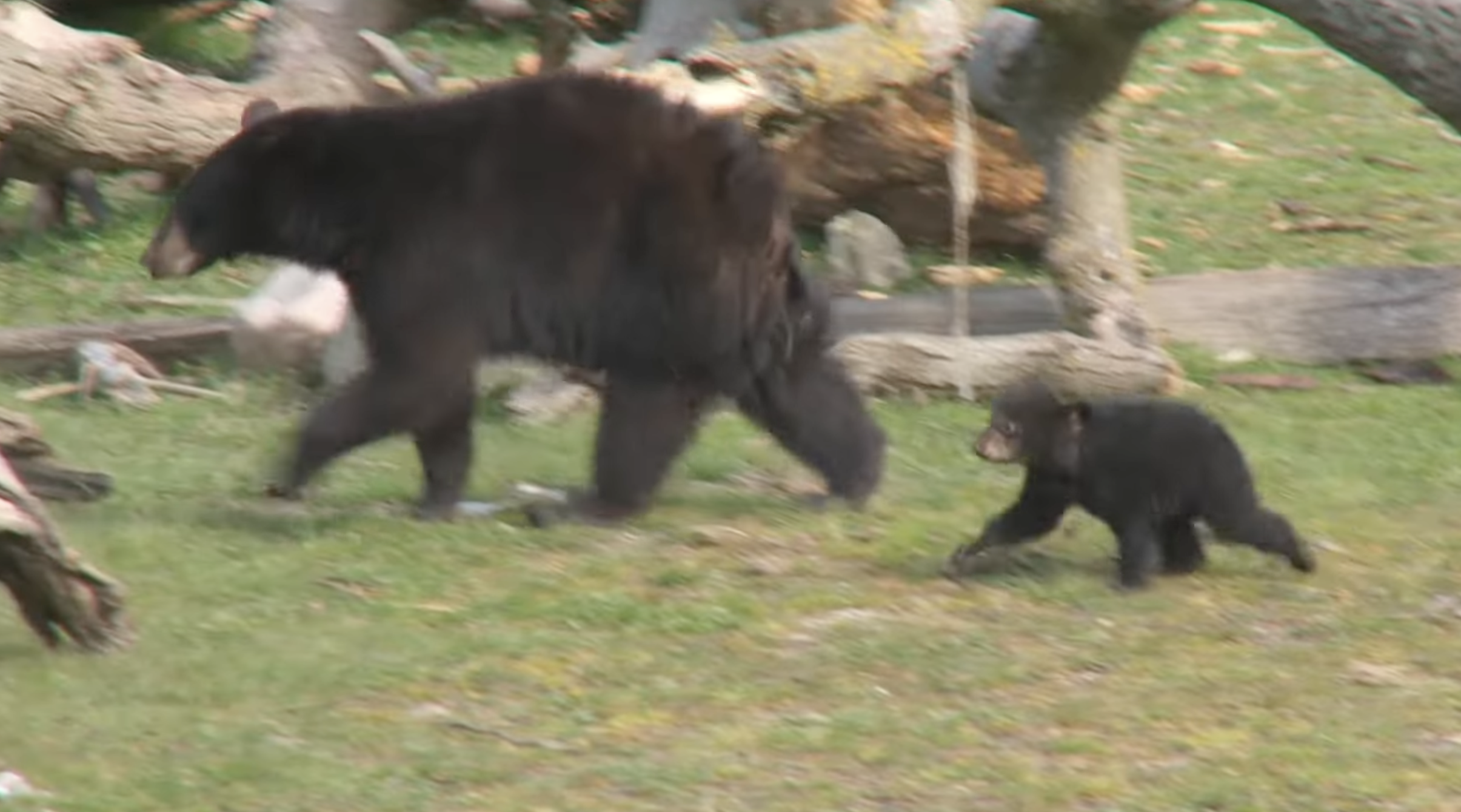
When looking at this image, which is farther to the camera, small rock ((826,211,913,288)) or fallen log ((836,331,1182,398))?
small rock ((826,211,913,288))

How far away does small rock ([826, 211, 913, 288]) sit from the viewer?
12.9 m

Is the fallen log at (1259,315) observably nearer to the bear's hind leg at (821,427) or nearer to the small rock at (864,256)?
the small rock at (864,256)

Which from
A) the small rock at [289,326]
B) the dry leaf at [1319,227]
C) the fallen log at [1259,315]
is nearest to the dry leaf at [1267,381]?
the fallen log at [1259,315]

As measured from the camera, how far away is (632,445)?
8.62 meters

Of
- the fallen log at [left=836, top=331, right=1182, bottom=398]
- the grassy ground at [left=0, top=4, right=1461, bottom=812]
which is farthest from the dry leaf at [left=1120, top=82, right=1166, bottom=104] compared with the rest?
the grassy ground at [left=0, top=4, right=1461, bottom=812]

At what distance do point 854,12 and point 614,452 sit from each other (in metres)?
4.57

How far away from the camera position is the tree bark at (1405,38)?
9.82 m

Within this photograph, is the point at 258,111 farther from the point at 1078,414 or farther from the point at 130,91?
the point at 130,91

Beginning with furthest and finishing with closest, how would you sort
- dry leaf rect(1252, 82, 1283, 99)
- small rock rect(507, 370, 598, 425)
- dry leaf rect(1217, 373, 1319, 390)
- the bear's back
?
dry leaf rect(1252, 82, 1283, 99) < dry leaf rect(1217, 373, 1319, 390) < small rock rect(507, 370, 598, 425) < the bear's back

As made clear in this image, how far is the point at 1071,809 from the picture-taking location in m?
5.82

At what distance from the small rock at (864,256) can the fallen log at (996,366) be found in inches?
72.6

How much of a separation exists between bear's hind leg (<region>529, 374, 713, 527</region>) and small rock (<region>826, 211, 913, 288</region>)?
428cm

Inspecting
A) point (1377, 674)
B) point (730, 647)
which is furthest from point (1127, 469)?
point (730, 647)

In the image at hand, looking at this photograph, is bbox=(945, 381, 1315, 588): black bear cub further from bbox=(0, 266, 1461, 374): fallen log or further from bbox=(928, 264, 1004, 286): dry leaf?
bbox=(928, 264, 1004, 286): dry leaf
